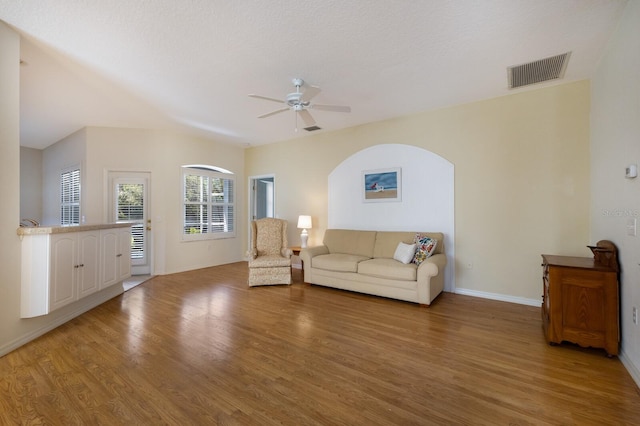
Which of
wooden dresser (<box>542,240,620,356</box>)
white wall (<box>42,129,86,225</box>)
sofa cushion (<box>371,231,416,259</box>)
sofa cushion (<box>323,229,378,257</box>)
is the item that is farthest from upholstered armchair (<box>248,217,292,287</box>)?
wooden dresser (<box>542,240,620,356</box>)

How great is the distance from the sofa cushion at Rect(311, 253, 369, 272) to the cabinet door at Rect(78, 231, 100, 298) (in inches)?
116

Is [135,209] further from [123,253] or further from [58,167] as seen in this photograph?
[58,167]

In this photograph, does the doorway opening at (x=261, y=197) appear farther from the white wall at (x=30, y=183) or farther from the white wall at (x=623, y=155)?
the white wall at (x=623, y=155)

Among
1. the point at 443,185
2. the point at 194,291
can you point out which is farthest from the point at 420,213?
the point at 194,291

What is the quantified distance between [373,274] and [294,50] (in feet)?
9.74

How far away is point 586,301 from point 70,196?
27.8 ft

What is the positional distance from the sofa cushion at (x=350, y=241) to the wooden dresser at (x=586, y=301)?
2.46m

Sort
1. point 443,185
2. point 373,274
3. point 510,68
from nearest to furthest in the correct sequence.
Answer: point 510,68 < point 373,274 < point 443,185

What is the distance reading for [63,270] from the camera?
2.90 metres

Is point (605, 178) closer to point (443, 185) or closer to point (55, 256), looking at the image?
point (443, 185)

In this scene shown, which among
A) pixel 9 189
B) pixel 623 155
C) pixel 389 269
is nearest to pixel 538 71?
pixel 623 155

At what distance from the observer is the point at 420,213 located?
14.8ft

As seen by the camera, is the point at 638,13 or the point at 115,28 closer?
the point at 638,13

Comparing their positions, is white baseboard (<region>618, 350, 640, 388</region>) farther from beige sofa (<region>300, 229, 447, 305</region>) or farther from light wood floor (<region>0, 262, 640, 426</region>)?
beige sofa (<region>300, 229, 447, 305</region>)
